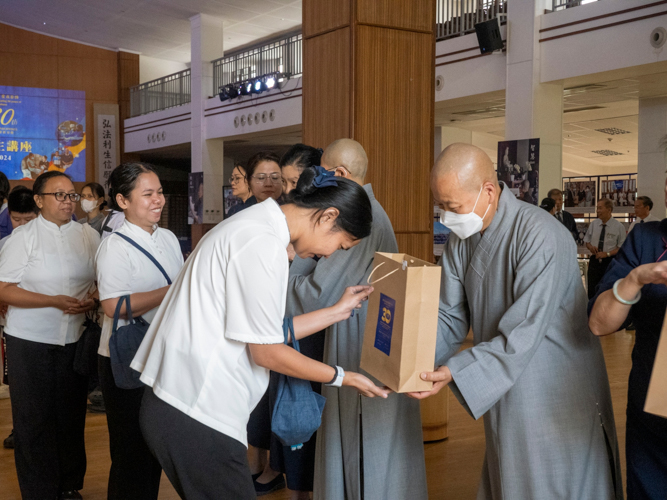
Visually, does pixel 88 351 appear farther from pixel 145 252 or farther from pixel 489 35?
pixel 489 35

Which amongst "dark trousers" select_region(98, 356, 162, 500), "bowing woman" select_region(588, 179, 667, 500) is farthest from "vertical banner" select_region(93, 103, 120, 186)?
"bowing woman" select_region(588, 179, 667, 500)

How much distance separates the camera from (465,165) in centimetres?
187

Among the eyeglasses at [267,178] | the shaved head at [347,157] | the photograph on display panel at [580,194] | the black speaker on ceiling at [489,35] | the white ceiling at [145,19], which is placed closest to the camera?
the shaved head at [347,157]

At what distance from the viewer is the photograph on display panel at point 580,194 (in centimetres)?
982

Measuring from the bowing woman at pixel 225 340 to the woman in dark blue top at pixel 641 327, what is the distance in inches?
26.5

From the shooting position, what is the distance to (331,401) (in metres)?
2.41

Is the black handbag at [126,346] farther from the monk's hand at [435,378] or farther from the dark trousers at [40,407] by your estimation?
the monk's hand at [435,378]

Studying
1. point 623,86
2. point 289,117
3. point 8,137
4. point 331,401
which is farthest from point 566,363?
point 8,137

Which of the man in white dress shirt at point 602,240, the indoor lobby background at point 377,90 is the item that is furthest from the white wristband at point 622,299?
the man in white dress shirt at point 602,240

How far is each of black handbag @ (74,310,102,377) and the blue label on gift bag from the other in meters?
1.43

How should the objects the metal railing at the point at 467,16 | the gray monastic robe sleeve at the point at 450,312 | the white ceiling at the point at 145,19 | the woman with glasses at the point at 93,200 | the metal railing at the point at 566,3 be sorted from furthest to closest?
1. the white ceiling at the point at 145,19
2. the metal railing at the point at 467,16
3. the metal railing at the point at 566,3
4. the woman with glasses at the point at 93,200
5. the gray monastic robe sleeve at the point at 450,312

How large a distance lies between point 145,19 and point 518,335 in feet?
46.3

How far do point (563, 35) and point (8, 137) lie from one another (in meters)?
12.4

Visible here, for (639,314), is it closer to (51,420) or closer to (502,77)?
(51,420)
